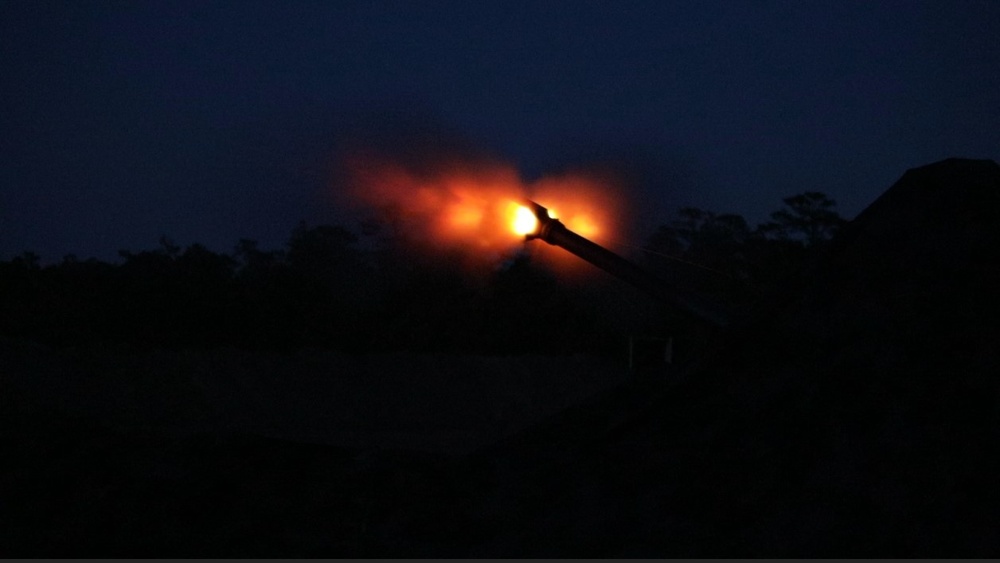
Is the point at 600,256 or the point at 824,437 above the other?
the point at 600,256

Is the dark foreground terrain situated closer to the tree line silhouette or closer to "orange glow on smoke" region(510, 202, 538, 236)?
"orange glow on smoke" region(510, 202, 538, 236)

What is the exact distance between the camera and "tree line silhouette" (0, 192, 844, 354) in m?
27.6

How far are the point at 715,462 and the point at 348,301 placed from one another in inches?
1328

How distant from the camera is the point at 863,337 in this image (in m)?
3.26

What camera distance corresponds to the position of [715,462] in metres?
3.00

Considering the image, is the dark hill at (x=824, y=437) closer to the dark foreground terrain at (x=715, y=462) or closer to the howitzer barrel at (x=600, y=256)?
the dark foreground terrain at (x=715, y=462)

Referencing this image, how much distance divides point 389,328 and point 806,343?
29.0 metres

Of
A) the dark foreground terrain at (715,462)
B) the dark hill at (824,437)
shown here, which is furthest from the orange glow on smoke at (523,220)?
the dark hill at (824,437)

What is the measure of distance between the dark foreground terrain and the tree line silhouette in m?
19.0

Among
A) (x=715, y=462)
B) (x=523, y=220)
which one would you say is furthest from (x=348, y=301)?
(x=715, y=462)

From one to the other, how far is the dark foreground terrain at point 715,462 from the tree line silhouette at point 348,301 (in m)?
19.0

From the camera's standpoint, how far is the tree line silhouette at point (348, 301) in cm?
2762

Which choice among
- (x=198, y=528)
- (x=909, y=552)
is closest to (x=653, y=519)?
(x=909, y=552)

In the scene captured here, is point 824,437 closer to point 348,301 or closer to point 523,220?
point 523,220
